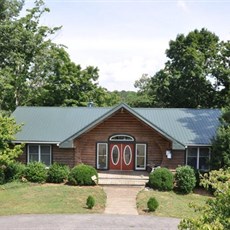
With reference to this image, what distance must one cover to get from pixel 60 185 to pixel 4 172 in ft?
12.9

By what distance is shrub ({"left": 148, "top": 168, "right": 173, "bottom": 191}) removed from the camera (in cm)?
2393

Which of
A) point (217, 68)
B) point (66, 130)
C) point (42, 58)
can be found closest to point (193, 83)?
point (217, 68)

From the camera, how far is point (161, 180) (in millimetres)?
24016

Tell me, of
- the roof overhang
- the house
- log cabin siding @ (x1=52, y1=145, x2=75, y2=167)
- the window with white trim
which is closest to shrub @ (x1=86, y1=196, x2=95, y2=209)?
the roof overhang

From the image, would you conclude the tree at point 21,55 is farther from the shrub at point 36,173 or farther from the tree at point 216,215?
the tree at point 216,215

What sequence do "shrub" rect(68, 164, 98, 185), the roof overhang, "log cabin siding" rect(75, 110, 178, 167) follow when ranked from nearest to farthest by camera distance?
"shrub" rect(68, 164, 98, 185), the roof overhang, "log cabin siding" rect(75, 110, 178, 167)

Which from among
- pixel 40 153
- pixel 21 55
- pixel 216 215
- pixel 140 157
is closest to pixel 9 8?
pixel 21 55

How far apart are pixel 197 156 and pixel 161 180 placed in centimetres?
469

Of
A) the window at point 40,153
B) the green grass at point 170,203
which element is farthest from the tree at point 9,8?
the green grass at point 170,203

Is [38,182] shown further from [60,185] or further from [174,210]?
[174,210]

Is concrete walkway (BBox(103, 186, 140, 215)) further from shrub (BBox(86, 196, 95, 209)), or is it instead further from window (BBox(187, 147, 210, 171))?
window (BBox(187, 147, 210, 171))

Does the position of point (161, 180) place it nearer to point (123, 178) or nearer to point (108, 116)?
point (123, 178)

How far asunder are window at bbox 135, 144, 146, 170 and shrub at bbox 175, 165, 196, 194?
4131 mm

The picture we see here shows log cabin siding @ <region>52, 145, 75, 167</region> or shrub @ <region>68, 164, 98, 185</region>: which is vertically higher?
log cabin siding @ <region>52, 145, 75, 167</region>
